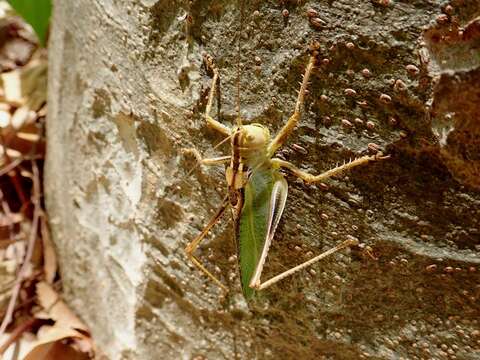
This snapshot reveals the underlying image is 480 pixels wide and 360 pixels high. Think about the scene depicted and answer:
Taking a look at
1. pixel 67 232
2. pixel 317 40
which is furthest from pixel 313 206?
pixel 67 232

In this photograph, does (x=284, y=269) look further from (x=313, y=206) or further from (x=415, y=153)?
(x=415, y=153)

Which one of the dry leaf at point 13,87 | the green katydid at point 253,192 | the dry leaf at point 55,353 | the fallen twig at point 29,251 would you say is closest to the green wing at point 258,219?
the green katydid at point 253,192

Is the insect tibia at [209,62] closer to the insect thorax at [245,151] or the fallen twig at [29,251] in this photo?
the insect thorax at [245,151]

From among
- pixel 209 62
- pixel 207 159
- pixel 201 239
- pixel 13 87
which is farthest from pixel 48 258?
pixel 209 62

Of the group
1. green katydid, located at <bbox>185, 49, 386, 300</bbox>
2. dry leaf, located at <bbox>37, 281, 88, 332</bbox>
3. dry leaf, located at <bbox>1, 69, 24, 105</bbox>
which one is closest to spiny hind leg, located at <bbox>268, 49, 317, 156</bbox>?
green katydid, located at <bbox>185, 49, 386, 300</bbox>

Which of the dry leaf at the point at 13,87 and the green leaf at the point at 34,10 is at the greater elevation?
the green leaf at the point at 34,10

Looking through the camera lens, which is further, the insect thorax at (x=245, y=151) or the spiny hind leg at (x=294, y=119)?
the insect thorax at (x=245, y=151)
